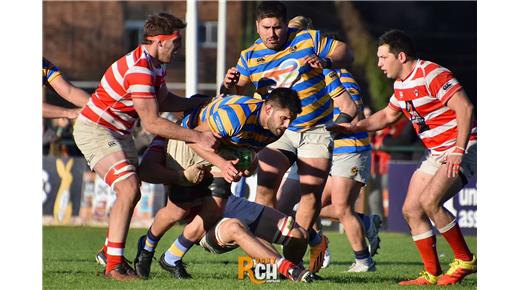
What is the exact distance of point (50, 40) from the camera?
108ft

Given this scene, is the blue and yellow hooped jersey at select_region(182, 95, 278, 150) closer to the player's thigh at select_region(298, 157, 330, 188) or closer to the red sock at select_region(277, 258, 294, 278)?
the red sock at select_region(277, 258, 294, 278)

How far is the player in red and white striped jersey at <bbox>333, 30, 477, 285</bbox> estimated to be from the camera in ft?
28.5

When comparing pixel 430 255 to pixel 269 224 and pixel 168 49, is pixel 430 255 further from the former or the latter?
pixel 168 49

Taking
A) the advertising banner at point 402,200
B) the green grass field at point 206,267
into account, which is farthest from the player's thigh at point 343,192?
the advertising banner at point 402,200

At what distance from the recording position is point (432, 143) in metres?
9.04

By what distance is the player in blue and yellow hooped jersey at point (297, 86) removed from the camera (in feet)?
30.8

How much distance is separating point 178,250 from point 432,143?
2191mm

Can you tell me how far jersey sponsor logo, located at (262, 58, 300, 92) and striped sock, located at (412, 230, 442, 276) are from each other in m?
1.65

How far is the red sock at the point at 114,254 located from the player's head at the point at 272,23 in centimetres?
207

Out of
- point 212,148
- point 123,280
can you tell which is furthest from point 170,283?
point 212,148

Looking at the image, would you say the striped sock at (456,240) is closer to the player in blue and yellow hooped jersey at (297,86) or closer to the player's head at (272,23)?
the player in blue and yellow hooped jersey at (297,86)

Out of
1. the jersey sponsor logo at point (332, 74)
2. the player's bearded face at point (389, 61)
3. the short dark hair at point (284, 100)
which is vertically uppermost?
the player's bearded face at point (389, 61)
